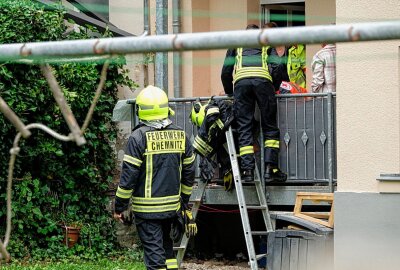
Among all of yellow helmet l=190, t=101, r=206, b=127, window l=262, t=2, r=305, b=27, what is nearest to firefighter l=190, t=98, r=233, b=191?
yellow helmet l=190, t=101, r=206, b=127

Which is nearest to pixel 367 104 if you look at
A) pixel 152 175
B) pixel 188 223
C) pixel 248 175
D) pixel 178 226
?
pixel 248 175

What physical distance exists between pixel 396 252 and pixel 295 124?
1.93 meters

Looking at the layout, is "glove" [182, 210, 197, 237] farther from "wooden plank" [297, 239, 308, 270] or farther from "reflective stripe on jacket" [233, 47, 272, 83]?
"reflective stripe on jacket" [233, 47, 272, 83]

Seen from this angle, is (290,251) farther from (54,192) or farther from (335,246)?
(54,192)

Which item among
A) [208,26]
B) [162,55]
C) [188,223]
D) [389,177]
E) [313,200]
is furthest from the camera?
[208,26]

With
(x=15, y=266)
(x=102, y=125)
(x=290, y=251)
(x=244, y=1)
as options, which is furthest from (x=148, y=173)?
(x=244, y=1)

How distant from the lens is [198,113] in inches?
457

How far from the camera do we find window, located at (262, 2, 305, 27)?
14.6 meters

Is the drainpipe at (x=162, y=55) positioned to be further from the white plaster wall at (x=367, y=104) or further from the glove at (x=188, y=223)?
the glove at (x=188, y=223)

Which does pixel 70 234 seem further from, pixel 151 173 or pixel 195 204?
pixel 151 173

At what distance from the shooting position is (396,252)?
406 inches

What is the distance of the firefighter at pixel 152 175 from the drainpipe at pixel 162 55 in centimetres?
381

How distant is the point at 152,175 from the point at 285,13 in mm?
5735

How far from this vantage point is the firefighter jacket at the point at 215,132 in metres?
11.4
